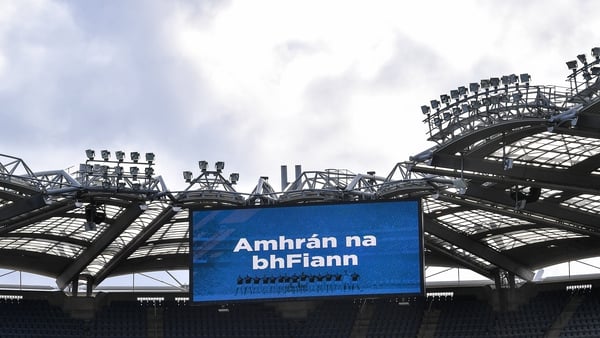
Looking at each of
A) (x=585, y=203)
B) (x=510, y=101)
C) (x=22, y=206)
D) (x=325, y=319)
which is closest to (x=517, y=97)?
(x=510, y=101)

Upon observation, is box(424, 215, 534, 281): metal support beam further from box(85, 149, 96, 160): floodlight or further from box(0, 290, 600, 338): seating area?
box(85, 149, 96, 160): floodlight

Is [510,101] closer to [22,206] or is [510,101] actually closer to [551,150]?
[551,150]

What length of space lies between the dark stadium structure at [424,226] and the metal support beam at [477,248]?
3.8 inches

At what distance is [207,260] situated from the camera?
4547cm

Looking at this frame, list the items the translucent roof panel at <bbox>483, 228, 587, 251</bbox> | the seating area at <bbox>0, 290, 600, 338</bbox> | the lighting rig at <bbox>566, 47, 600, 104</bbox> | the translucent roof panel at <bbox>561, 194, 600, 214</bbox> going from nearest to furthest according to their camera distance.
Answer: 1. the lighting rig at <bbox>566, 47, 600, 104</bbox>
2. the translucent roof panel at <bbox>561, 194, 600, 214</bbox>
3. the translucent roof panel at <bbox>483, 228, 587, 251</bbox>
4. the seating area at <bbox>0, 290, 600, 338</bbox>

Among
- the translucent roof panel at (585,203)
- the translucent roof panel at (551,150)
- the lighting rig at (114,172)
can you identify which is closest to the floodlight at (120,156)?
the lighting rig at (114,172)

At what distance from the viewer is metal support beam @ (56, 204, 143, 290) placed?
46.4 meters

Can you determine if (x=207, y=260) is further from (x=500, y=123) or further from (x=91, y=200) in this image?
(x=500, y=123)

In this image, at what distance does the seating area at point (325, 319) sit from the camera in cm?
5622

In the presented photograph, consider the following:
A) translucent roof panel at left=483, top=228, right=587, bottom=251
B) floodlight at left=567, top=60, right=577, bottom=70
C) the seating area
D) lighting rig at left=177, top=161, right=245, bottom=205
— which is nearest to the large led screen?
lighting rig at left=177, top=161, right=245, bottom=205

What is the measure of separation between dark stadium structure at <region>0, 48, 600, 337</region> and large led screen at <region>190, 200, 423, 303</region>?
0.85 meters

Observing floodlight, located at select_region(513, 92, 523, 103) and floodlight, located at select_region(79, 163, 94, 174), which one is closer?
floodlight, located at select_region(513, 92, 523, 103)

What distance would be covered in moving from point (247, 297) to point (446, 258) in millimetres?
16354

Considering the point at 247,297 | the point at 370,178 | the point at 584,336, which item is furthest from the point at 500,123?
the point at 584,336
